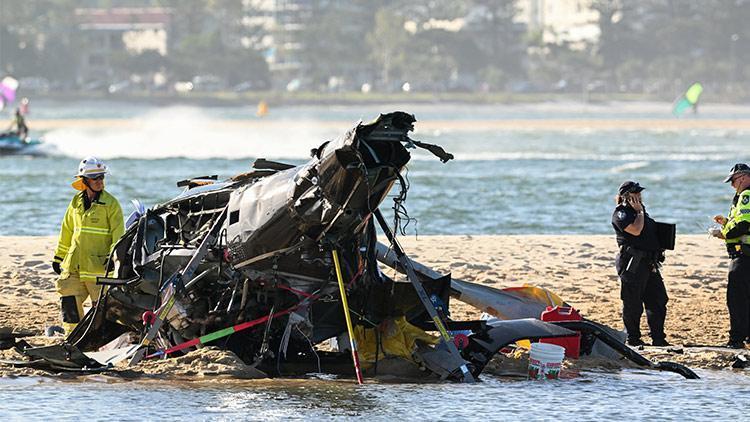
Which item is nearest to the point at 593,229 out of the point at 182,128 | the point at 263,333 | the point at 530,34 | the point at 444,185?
the point at 444,185

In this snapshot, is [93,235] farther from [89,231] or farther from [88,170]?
[88,170]

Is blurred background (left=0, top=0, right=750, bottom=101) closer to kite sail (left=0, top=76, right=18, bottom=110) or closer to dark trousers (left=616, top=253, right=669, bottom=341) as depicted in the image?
kite sail (left=0, top=76, right=18, bottom=110)

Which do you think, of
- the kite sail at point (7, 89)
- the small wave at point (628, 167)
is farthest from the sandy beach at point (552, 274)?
the kite sail at point (7, 89)

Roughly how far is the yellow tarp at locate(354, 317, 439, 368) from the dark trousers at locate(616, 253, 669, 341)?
240cm

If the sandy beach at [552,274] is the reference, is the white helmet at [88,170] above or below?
above

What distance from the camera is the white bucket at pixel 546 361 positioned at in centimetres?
1188

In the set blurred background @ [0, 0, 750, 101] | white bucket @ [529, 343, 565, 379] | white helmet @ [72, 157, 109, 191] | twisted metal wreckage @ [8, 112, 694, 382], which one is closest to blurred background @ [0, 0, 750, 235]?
blurred background @ [0, 0, 750, 101]

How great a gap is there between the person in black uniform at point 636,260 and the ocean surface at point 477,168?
13.1m

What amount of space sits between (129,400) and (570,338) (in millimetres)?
3736

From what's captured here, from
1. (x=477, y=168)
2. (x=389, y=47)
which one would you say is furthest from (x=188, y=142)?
(x=389, y=47)

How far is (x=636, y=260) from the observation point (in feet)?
43.3

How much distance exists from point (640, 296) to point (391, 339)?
2776mm

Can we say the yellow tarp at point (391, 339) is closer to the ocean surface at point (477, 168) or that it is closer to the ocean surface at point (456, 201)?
Result: the ocean surface at point (456, 201)

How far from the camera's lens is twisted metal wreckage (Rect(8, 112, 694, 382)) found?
10.1 m
